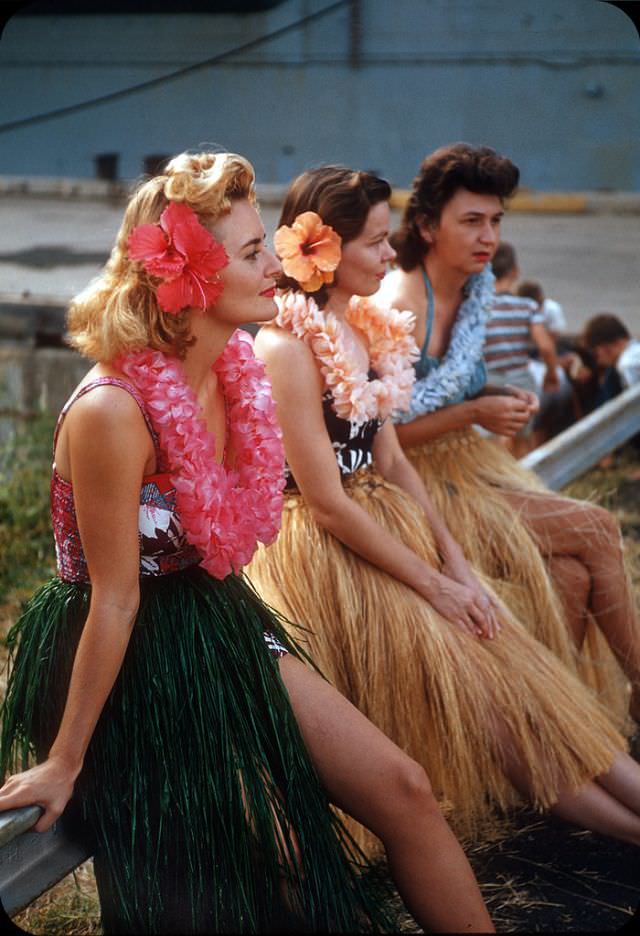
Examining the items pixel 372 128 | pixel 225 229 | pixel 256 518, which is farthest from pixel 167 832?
pixel 372 128

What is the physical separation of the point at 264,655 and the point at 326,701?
141 millimetres

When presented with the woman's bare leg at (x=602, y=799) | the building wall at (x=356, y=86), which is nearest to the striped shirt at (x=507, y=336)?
the woman's bare leg at (x=602, y=799)

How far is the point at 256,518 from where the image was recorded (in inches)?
91.8

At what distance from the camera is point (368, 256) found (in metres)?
2.84

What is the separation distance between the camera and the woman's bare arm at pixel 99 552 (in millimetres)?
2037

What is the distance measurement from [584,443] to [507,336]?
115 centimetres

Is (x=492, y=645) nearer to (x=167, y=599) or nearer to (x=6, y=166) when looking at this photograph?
(x=167, y=599)

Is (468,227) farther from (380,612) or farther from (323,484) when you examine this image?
(380,612)

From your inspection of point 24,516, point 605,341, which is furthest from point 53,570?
point 605,341

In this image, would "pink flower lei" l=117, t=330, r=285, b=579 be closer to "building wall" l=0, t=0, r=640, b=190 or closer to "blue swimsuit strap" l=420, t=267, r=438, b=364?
"blue swimsuit strap" l=420, t=267, r=438, b=364

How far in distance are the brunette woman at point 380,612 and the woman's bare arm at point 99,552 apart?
70 centimetres

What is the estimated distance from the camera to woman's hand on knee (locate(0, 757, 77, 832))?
199 cm

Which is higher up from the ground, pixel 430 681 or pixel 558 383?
pixel 558 383

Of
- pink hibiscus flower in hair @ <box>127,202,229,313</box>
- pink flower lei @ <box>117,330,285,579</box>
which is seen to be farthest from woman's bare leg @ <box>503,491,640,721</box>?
pink hibiscus flower in hair @ <box>127,202,229,313</box>
